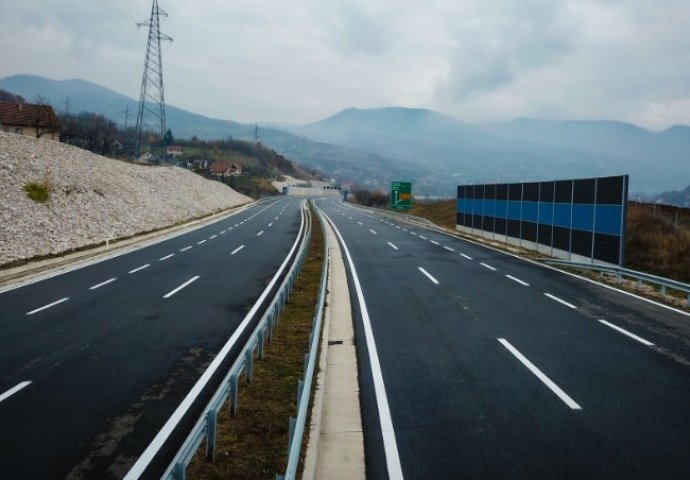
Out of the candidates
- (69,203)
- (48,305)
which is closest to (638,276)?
(48,305)

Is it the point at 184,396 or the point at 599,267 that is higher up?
the point at 599,267

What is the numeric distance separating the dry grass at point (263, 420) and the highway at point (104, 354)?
1118 millimetres

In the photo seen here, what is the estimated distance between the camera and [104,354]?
11164mm

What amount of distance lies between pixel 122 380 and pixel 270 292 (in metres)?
8.51

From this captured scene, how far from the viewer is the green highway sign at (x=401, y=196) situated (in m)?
64.2

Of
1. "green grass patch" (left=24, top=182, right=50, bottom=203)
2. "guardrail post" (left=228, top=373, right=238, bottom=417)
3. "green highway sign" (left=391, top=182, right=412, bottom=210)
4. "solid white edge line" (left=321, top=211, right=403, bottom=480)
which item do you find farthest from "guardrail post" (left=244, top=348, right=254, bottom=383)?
"green highway sign" (left=391, top=182, right=412, bottom=210)

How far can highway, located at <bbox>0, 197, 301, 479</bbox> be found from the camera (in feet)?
23.6

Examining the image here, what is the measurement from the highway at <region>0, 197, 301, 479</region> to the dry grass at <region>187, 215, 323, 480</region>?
112 centimetres

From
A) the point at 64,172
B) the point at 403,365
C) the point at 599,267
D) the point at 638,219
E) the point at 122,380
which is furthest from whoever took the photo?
the point at 64,172

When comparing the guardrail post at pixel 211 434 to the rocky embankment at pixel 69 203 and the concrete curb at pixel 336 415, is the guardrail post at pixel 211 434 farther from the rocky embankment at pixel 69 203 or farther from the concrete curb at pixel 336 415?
the rocky embankment at pixel 69 203

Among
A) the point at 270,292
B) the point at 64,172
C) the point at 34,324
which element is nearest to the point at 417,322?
the point at 270,292

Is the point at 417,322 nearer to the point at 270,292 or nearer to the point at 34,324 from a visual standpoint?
the point at 270,292

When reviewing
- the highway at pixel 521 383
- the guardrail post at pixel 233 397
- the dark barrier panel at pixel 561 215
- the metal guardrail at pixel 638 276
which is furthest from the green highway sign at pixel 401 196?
the guardrail post at pixel 233 397

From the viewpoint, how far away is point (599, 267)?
21922mm
